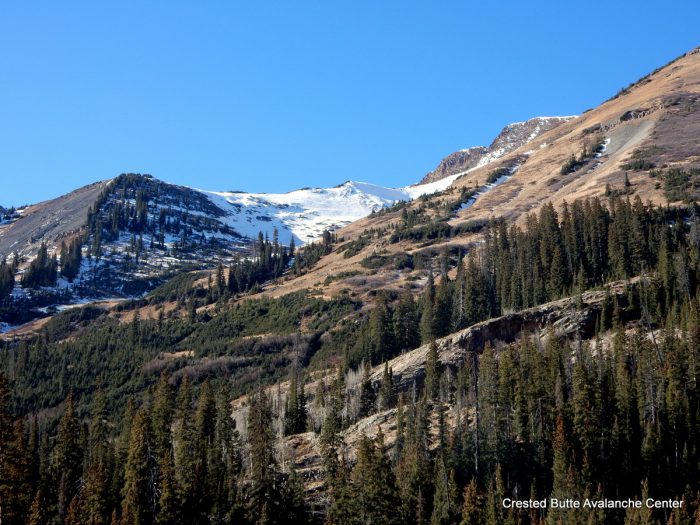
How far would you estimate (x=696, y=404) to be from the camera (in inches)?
3445

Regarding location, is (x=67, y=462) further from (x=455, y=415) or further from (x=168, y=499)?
(x=455, y=415)

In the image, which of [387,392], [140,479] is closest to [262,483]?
[140,479]

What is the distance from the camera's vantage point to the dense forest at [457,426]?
7025 cm

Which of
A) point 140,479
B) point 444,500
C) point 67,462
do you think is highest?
point 67,462

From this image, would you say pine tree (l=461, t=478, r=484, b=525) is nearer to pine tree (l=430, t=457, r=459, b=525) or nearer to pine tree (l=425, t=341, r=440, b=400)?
pine tree (l=430, t=457, r=459, b=525)

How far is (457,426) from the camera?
86812 millimetres

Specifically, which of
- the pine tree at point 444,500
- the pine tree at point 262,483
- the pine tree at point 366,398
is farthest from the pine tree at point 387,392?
the pine tree at point 262,483

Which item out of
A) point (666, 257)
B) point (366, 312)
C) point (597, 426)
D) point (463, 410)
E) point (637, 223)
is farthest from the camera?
point (366, 312)

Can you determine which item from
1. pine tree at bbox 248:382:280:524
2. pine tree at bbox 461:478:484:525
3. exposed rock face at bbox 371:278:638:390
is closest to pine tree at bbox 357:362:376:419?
exposed rock face at bbox 371:278:638:390

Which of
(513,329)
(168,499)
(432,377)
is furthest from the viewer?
(513,329)

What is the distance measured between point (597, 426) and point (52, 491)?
63.1 m

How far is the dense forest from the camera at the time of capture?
70.2 metres

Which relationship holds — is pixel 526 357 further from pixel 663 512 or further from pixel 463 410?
pixel 663 512

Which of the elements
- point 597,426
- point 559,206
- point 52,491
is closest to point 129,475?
point 52,491
